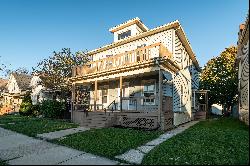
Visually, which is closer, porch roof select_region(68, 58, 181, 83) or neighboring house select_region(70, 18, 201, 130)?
porch roof select_region(68, 58, 181, 83)

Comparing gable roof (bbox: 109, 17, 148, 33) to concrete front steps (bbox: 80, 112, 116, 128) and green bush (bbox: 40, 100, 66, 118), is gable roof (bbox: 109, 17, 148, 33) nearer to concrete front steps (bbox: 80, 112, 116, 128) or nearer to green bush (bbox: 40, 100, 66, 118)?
green bush (bbox: 40, 100, 66, 118)

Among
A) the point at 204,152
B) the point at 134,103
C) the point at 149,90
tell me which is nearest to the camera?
the point at 204,152

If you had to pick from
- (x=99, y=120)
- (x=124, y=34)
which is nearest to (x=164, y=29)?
(x=124, y=34)

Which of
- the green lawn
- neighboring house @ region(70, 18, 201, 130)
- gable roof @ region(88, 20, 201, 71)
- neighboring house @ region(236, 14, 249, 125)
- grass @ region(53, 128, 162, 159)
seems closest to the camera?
neighboring house @ region(236, 14, 249, 125)

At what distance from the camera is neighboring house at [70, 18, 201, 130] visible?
12.6m

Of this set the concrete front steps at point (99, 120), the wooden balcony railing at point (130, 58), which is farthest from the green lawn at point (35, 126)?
the wooden balcony railing at point (130, 58)

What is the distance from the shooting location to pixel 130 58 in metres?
14.9

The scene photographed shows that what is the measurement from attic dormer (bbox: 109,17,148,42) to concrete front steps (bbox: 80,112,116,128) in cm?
880

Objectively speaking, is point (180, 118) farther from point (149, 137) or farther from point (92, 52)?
point (92, 52)

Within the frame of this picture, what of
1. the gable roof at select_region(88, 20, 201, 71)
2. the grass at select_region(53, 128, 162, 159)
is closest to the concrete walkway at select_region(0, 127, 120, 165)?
the grass at select_region(53, 128, 162, 159)

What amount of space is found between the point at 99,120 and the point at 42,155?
269 inches

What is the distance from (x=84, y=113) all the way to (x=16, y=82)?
31073 mm

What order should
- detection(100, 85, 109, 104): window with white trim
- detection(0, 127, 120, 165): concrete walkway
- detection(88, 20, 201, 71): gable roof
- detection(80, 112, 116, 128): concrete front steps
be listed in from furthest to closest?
detection(100, 85, 109, 104): window with white trim
detection(88, 20, 201, 71): gable roof
detection(80, 112, 116, 128): concrete front steps
detection(0, 127, 120, 165): concrete walkway

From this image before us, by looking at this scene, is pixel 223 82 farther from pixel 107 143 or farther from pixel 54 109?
pixel 107 143
